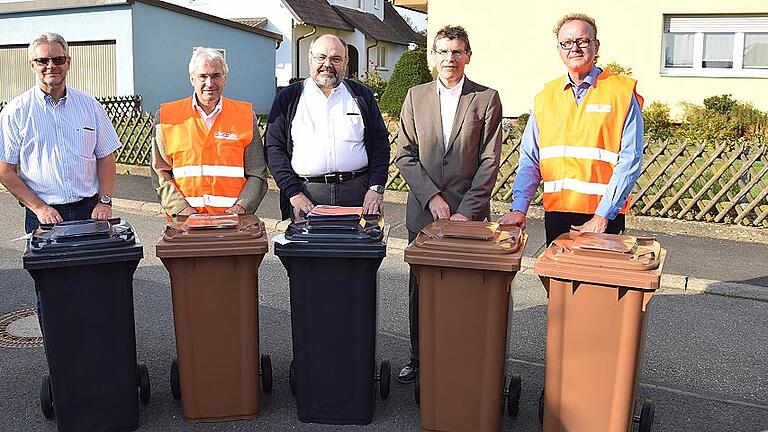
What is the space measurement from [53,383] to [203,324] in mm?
734

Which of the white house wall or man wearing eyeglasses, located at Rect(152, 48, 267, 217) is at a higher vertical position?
the white house wall

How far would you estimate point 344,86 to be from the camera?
14.0 ft

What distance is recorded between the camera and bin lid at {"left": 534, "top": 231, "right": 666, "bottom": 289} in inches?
124

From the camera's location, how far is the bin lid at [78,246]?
3.40 m

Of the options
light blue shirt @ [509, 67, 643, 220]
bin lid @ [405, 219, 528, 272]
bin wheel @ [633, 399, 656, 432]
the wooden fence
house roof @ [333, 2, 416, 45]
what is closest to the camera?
bin lid @ [405, 219, 528, 272]

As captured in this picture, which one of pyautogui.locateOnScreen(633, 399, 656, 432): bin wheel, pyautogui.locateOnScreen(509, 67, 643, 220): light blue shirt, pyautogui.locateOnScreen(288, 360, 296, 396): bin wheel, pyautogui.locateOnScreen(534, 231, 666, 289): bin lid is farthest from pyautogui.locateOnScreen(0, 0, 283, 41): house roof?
pyautogui.locateOnScreen(633, 399, 656, 432): bin wheel

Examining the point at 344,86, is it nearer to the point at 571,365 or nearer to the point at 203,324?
the point at 203,324

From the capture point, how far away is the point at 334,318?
12.1 feet

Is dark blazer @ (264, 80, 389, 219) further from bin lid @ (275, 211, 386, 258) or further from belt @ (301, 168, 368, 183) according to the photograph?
bin lid @ (275, 211, 386, 258)

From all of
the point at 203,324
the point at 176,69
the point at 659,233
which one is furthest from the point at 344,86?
the point at 176,69

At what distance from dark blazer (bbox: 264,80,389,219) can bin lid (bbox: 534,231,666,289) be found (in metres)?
1.29

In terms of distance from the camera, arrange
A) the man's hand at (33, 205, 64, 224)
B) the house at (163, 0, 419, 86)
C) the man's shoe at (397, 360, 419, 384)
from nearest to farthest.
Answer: the man's hand at (33, 205, 64, 224) → the man's shoe at (397, 360, 419, 384) → the house at (163, 0, 419, 86)

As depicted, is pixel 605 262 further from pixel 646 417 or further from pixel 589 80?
pixel 589 80

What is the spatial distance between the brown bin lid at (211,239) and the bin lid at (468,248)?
29.7 inches
